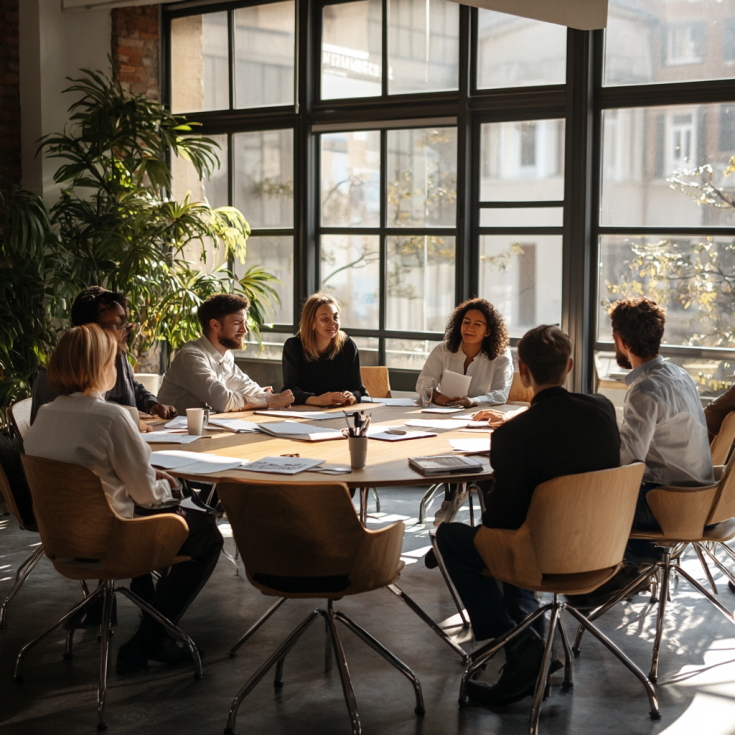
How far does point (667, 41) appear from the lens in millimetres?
6137

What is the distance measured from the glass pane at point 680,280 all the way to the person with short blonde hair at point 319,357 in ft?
7.14

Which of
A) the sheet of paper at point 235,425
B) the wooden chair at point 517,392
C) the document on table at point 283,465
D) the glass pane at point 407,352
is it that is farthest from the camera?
the glass pane at point 407,352

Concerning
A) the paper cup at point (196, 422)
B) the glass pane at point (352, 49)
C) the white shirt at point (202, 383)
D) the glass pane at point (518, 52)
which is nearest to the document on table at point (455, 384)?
the white shirt at point (202, 383)

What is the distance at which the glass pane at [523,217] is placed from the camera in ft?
21.8

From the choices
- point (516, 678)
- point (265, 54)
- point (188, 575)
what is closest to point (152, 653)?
point (188, 575)

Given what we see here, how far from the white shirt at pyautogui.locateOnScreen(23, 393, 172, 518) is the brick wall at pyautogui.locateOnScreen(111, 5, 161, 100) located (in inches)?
202

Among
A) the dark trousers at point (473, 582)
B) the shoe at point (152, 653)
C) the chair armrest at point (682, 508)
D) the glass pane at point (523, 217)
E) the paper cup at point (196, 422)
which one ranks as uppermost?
the glass pane at point (523, 217)

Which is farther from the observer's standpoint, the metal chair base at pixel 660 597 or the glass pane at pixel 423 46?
the glass pane at pixel 423 46

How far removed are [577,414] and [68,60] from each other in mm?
5704

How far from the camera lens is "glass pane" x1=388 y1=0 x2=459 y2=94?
6.79 m

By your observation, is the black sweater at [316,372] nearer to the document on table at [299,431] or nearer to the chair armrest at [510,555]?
the document on table at [299,431]

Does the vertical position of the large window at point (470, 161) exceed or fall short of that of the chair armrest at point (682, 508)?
it exceeds it

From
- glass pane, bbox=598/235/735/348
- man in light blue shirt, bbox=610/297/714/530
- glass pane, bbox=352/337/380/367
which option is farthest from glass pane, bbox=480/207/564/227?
man in light blue shirt, bbox=610/297/714/530

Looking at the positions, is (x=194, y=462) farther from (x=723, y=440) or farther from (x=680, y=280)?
(x=680, y=280)
